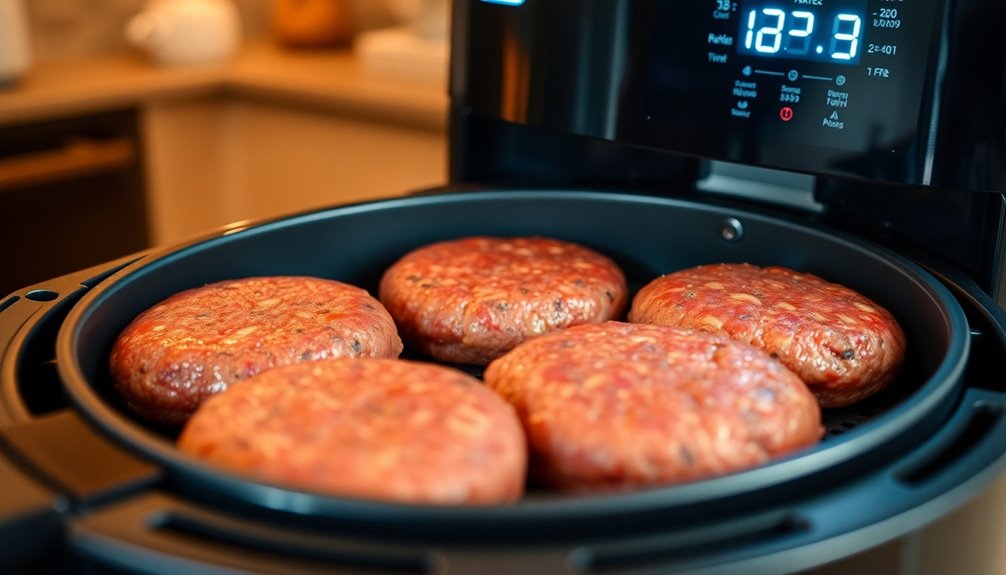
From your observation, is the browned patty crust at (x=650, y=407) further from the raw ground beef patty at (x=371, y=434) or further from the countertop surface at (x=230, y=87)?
the countertop surface at (x=230, y=87)

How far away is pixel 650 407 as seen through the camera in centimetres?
75

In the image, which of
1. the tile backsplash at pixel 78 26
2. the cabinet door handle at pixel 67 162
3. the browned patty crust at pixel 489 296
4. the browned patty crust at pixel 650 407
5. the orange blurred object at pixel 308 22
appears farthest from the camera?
the orange blurred object at pixel 308 22

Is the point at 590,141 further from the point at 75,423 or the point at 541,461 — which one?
the point at 75,423

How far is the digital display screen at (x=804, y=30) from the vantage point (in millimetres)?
959

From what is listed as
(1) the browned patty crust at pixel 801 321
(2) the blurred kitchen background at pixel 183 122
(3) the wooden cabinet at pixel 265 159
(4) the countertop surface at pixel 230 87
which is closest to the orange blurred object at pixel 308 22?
(2) the blurred kitchen background at pixel 183 122

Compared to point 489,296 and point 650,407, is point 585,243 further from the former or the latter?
point 650,407

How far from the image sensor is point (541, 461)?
76 centimetres

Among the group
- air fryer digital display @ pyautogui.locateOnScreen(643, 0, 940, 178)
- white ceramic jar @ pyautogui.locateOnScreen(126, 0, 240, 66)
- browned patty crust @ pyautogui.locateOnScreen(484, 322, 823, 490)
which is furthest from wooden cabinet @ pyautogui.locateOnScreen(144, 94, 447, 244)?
browned patty crust @ pyautogui.locateOnScreen(484, 322, 823, 490)

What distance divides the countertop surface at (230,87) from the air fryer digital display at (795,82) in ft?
3.75

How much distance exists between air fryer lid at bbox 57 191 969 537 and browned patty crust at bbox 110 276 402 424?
0.03 metres

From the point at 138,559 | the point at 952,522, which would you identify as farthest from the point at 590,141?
the point at 138,559

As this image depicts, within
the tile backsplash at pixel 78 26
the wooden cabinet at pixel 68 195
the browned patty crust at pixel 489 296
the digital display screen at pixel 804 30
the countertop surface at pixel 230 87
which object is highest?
the digital display screen at pixel 804 30

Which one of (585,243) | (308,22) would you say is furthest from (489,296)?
(308,22)

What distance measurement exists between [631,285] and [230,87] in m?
1.54
